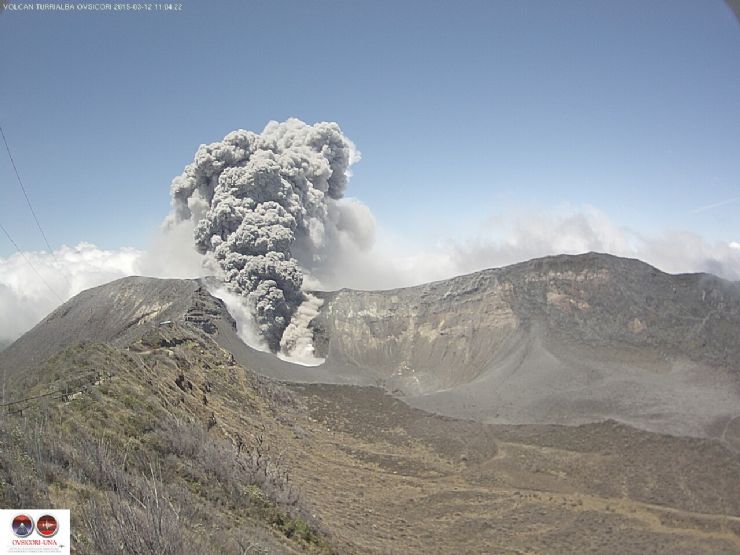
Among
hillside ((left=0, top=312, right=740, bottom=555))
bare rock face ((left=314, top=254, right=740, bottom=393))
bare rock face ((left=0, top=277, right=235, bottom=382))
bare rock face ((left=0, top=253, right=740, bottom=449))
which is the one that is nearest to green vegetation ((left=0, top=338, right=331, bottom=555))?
hillside ((left=0, top=312, right=740, bottom=555))

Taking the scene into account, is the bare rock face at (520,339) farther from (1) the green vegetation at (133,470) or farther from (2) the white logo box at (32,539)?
(2) the white logo box at (32,539)

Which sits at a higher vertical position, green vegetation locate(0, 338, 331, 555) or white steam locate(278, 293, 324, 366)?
white steam locate(278, 293, 324, 366)

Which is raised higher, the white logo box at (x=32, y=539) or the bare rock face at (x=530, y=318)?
the bare rock face at (x=530, y=318)

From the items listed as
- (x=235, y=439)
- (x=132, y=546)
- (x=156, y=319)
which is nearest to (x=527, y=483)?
(x=235, y=439)

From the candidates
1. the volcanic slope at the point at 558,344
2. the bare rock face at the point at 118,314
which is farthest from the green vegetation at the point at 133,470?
the bare rock face at the point at 118,314

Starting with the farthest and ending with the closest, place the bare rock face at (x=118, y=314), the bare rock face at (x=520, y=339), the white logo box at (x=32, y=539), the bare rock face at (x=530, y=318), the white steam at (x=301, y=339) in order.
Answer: the white steam at (x=301, y=339) < the bare rock face at (x=118, y=314) < the bare rock face at (x=530, y=318) < the bare rock face at (x=520, y=339) < the white logo box at (x=32, y=539)

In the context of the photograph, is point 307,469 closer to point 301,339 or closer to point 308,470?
point 308,470

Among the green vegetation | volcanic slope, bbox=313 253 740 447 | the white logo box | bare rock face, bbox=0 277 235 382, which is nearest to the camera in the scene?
the white logo box

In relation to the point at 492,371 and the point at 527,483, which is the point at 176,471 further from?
the point at 492,371

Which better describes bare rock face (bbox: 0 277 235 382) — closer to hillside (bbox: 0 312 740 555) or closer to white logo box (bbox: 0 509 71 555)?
hillside (bbox: 0 312 740 555)

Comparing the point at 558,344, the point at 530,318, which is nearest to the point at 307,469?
the point at 558,344
